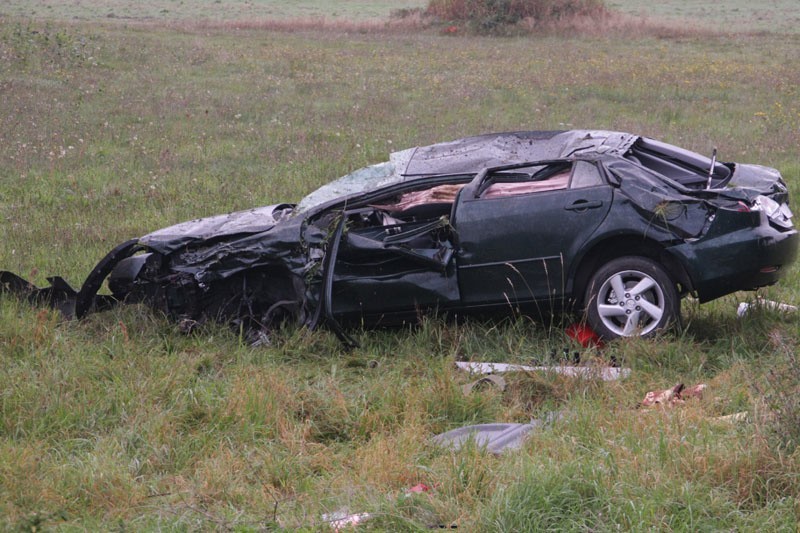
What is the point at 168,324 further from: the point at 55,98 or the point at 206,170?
the point at 55,98

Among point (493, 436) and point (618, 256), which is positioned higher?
point (618, 256)

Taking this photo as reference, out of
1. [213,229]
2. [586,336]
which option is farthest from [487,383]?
[213,229]

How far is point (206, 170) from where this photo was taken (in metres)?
12.7

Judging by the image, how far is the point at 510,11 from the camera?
31203mm

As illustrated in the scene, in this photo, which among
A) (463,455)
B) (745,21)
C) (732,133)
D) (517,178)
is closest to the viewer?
(463,455)

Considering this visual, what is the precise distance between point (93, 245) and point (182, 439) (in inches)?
187

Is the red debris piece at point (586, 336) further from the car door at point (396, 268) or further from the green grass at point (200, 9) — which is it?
the green grass at point (200, 9)

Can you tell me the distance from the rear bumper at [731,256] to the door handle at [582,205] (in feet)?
1.85

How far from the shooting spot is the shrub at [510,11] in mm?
30969

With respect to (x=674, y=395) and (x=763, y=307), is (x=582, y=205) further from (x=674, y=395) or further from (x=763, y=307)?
(x=763, y=307)

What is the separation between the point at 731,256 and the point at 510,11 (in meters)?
26.9

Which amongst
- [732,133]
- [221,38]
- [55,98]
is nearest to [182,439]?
[732,133]

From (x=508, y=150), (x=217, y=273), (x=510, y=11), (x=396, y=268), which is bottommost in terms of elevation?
(x=217, y=273)

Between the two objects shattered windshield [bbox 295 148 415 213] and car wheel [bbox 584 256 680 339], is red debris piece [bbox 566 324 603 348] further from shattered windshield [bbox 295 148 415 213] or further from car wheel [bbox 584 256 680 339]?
shattered windshield [bbox 295 148 415 213]
